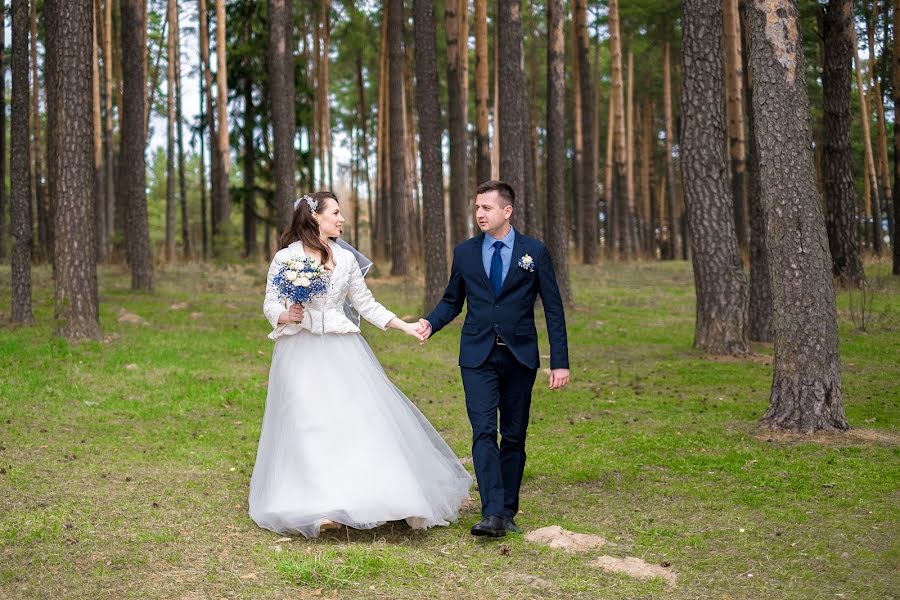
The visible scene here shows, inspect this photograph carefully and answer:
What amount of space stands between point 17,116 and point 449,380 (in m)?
8.01

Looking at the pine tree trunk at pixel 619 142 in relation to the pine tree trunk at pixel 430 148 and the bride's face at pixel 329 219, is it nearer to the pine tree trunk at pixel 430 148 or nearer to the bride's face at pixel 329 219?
the pine tree trunk at pixel 430 148

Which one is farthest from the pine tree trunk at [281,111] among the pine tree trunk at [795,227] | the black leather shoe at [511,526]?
the black leather shoe at [511,526]

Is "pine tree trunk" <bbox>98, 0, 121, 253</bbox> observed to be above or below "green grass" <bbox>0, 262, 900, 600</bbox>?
above

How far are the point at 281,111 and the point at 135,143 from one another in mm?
3295

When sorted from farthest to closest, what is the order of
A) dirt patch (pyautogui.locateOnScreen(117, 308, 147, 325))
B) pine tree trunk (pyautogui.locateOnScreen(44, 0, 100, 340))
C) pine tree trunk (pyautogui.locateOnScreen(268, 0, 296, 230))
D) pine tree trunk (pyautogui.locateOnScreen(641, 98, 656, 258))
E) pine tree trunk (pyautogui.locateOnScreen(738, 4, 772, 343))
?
1. pine tree trunk (pyautogui.locateOnScreen(641, 98, 656, 258))
2. pine tree trunk (pyautogui.locateOnScreen(268, 0, 296, 230))
3. dirt patch (pyautogui.locateOnScreen(117, 308, 147, 325))
4. pine tree trunk (pyautogui.locateOnScreen(738, 4, 772, 343))
5. pine tree trunk (pyautogui.locateOnScreen(44, 0, 100, 340))

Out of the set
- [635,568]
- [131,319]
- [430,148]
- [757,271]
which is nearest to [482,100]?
[430,148]

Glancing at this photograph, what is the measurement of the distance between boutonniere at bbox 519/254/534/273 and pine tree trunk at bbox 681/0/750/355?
7.69 meters

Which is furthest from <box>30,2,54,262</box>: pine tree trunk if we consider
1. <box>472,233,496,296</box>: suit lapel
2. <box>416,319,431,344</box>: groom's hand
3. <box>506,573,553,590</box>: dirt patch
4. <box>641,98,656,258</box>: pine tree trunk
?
<box>641,98,656,258</box>: pine tree trunk

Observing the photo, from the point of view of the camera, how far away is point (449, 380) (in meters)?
12.8

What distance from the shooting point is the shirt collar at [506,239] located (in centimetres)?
623

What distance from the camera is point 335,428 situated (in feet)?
20.7

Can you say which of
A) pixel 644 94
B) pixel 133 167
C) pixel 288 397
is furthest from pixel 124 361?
pixel 644 94

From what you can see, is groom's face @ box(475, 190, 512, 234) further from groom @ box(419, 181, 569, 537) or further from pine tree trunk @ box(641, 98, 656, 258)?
pine tree trunk @ box(641, 98, 656, 258)

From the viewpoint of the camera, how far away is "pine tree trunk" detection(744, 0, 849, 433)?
28.0 feet
